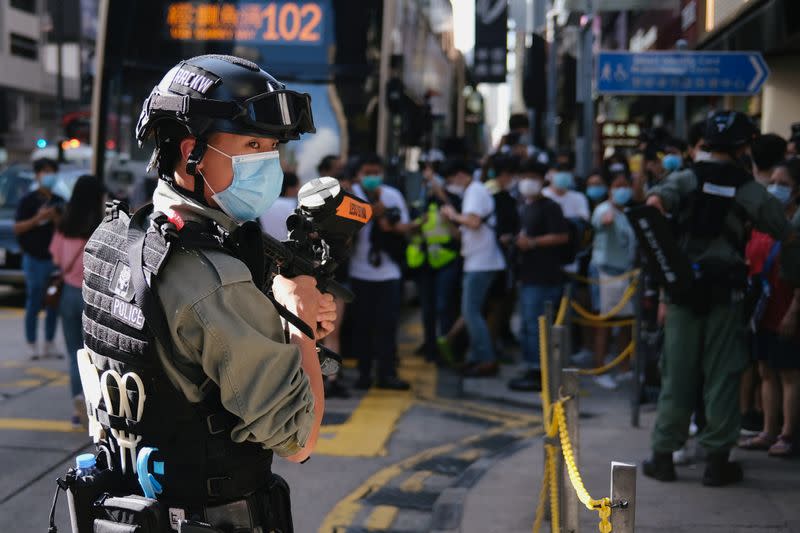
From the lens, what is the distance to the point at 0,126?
42.6 metres

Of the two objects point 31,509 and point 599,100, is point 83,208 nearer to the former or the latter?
point 31,509

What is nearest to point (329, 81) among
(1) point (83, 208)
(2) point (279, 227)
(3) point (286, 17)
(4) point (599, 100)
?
(3) point (286, 17)

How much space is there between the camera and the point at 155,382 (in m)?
2.48

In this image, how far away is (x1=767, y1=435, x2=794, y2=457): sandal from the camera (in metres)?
6.88

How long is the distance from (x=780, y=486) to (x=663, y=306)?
51.8 inches

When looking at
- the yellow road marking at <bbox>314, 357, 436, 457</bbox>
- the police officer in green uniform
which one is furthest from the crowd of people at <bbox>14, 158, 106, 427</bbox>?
the police officer in green uniform

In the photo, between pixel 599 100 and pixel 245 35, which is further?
pixel 599 100

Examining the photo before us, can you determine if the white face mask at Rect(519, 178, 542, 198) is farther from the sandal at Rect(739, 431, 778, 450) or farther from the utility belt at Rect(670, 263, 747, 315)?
the utility belt at Rect(670, 263, 747, 315)

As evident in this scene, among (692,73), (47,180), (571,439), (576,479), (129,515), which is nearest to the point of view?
(129,515)

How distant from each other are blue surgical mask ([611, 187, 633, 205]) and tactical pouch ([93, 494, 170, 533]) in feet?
26.6

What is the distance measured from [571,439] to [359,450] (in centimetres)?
303

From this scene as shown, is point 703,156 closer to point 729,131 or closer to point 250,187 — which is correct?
point 729,131

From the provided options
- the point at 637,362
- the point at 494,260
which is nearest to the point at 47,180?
the point at 494,260

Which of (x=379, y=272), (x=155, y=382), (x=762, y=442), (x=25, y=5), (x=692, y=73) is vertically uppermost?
(x=25, y=5)
